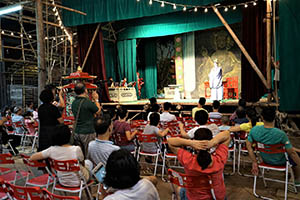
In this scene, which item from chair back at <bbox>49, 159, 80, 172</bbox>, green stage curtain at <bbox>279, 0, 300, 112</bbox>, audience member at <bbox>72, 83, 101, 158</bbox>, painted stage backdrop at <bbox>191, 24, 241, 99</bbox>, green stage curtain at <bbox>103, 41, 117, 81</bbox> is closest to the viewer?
chair back at <bbox>49, 159, 80, 172</bbox>

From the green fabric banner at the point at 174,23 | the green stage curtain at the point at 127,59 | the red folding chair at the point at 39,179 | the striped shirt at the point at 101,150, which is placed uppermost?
the green fabric banner at the point at 174,23

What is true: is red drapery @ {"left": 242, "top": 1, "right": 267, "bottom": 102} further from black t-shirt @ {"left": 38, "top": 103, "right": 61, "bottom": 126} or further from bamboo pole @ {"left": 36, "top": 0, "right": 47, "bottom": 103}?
black t-shirt @ {"left": 38, "top": 103, "right": 61, "bottom": 126}

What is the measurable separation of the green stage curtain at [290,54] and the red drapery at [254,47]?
1.99 meters

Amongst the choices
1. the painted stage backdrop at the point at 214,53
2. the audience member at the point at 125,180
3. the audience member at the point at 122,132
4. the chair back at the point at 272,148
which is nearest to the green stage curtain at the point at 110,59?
the painted stage backdrop at the point at 214,53

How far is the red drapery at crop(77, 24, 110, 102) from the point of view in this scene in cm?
1084

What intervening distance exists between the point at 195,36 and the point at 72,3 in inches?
230

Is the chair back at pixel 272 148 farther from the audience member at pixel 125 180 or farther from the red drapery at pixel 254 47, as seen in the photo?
the red drapery at pixel 254 47

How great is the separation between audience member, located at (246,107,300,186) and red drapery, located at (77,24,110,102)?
8.60 metres

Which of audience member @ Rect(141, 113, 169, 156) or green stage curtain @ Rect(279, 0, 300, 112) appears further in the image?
green stage curtain @ Rect(279, 0, 300, 112)

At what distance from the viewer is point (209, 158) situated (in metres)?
1.81

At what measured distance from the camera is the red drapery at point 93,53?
10844 mm

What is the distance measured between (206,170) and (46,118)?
2421mm

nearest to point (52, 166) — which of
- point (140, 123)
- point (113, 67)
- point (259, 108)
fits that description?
point (140, 123)

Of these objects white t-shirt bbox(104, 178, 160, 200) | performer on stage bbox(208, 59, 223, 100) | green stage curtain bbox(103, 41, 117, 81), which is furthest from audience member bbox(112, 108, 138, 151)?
green stage curtain bbox(103, 41, 117, 81)
